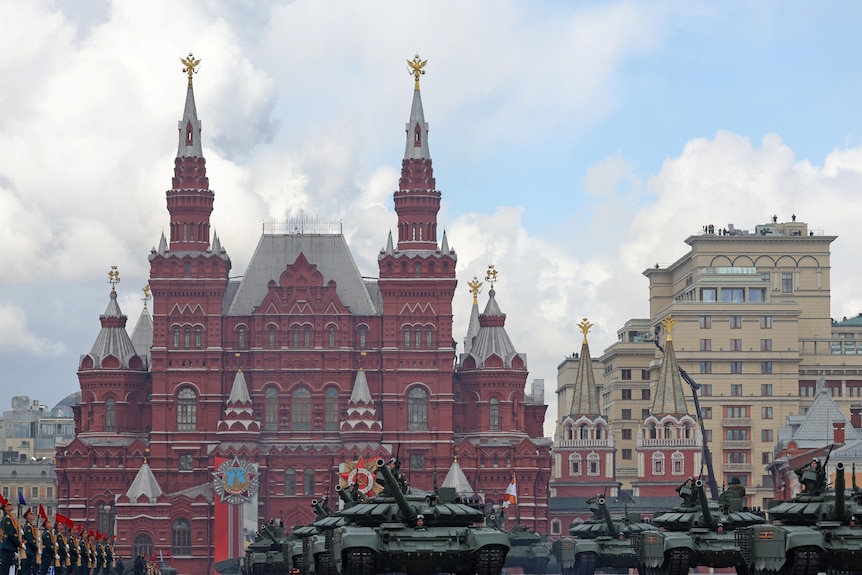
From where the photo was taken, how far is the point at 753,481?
525 ft

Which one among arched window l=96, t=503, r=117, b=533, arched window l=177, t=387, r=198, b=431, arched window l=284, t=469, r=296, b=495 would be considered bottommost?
arched window l=96, t=503, r=117, b=533

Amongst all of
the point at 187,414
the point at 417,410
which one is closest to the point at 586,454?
the point at 417,410

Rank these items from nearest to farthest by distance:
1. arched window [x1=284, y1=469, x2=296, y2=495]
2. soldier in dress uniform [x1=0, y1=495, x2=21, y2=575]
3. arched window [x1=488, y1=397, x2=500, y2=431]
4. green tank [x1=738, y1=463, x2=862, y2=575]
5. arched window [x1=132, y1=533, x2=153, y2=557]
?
soldier in dress uniform [x1=0, y1=495, x2=21, y2=575], green tank [x1=738, y1=463, x2=862, y2=575], arched window [x1=132, y1=533, x2=153, y2=557], arched window [x1=284, y1=469, x2=296, y2=495], arched window [x1=488, y1=397, x2=500, y2=431]

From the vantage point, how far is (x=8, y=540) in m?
42.8

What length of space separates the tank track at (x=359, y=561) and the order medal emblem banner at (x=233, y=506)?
77.2 m

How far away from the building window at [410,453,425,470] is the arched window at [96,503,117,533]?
19.6 metres

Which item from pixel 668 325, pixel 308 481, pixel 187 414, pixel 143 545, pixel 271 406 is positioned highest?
pixel 668 325

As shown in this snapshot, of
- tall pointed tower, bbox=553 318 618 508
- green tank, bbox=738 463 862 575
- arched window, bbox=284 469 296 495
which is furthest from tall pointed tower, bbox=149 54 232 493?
green tank, bbox=738 463 862 575

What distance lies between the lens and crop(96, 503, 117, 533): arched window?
12519cm

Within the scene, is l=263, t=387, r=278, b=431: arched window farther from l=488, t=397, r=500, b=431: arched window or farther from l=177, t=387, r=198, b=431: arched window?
l=488, t=397, r=500, b=431: arched window

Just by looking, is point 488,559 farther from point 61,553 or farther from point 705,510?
point 61,553

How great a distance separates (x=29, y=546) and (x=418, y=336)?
8170cm

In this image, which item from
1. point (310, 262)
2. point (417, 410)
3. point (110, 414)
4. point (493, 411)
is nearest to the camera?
point (417, 410)

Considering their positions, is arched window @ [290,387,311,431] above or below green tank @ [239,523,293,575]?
above
